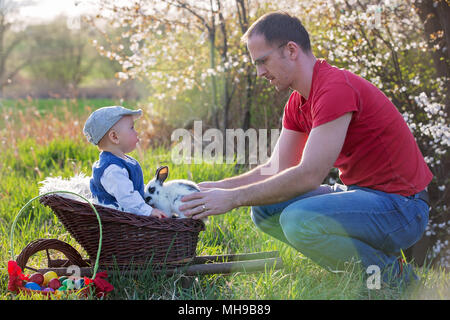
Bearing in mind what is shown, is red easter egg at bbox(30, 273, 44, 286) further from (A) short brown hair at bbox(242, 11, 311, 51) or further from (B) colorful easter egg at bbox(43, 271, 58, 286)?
(A) short brown hair at bbox(242, 11, 311, 51)

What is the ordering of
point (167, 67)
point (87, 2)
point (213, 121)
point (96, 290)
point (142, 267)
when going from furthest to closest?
point (167, 67)
point (213, 121)
point (87, 2)
point (142, 267)
point (96, 290)

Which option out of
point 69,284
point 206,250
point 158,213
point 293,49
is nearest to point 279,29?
point 293,49

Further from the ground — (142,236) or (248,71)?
(248,71)

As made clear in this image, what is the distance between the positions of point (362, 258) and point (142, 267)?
123cm

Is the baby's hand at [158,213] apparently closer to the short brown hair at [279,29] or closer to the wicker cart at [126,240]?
the wicker cart at [126,240]

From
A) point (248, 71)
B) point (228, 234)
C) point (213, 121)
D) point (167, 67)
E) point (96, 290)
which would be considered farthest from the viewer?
point (167, 67)

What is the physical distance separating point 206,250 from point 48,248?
1115 millimetres

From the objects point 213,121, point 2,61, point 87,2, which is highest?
point 2,61

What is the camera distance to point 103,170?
2.66m

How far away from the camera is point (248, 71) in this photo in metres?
6.32

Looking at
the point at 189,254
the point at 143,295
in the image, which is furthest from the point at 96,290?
the point at 189,254
